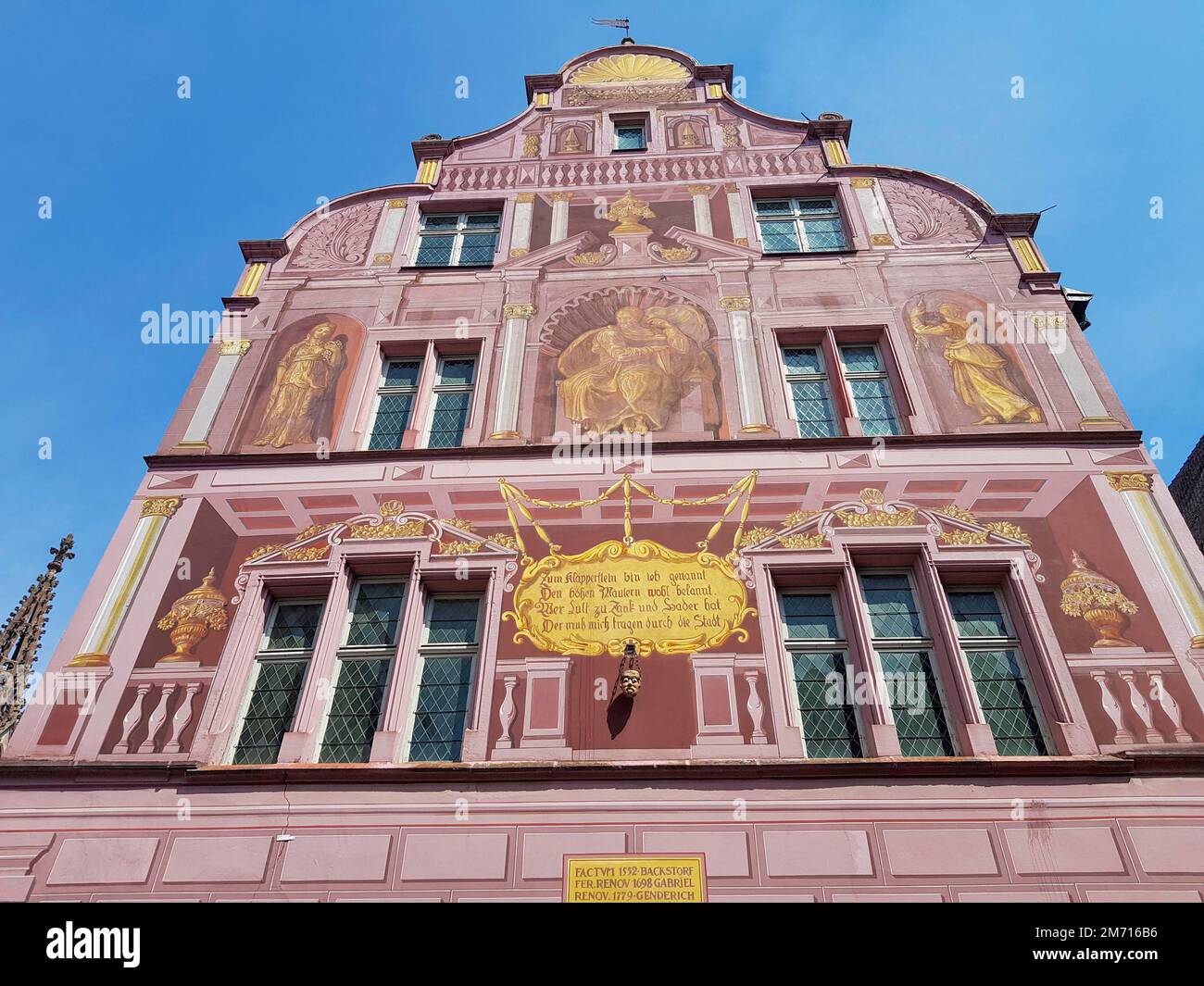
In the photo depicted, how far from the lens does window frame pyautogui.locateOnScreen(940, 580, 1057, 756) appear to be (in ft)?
27.9

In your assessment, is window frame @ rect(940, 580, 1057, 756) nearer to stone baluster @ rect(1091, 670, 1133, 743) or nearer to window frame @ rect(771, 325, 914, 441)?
stone baluster @ rect(1091, 670, 1133, 743)

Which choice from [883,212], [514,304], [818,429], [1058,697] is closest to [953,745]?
[1058,697]

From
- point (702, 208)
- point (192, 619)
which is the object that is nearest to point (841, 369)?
point (702, 208)

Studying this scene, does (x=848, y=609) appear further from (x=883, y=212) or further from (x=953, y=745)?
(x=883, y=212)

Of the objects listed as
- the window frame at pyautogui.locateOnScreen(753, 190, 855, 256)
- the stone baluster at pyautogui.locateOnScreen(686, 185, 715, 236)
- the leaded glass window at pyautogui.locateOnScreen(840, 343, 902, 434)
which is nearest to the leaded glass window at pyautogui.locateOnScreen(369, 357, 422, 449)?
the stone baluster at pyautogui.locateOnScreen(686, 185, 715, 236)

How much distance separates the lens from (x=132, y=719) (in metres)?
8.70

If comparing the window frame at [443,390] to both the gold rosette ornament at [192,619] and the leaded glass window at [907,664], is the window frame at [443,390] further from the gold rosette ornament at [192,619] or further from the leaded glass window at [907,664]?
the leaded glass window at [907,664]

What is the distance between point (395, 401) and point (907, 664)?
6.83m

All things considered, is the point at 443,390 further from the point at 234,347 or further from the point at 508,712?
the point at 508,712

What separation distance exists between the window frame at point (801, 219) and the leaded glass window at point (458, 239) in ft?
12.9

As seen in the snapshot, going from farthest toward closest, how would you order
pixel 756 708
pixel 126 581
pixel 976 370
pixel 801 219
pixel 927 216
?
pixel 801 219 < pixel 927 216 < pixel 976 370 < pixel 126 581 < pixel 756 708

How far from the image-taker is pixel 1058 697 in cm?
846

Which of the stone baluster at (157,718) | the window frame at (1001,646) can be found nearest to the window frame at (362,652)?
the stone baluster at (157,718)

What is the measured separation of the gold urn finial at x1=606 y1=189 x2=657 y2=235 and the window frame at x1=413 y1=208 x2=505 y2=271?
172 centimetres
